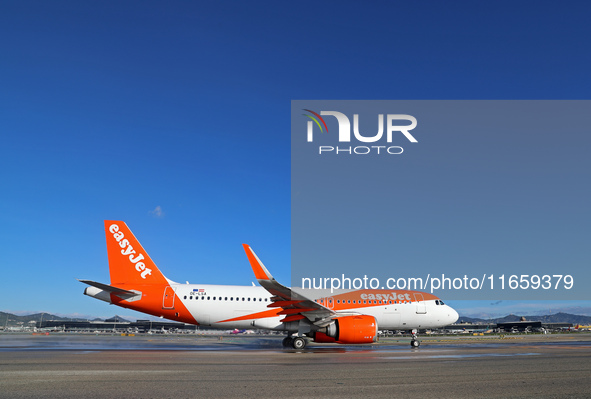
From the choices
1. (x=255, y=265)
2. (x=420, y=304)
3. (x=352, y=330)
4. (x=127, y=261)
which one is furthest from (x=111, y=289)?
Answer: (x=420, y=304)

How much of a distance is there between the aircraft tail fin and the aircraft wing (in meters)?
6.73

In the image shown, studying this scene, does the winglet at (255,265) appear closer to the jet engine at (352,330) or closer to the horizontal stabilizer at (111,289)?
the jet engine at (352,330)

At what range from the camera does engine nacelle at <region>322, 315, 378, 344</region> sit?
1970 cm

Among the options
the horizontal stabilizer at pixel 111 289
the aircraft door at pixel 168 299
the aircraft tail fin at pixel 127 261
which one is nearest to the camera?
the horizontal stabilizer at pixel 111 289

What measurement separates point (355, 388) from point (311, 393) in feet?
3.77

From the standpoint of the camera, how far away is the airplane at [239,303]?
2109 cm

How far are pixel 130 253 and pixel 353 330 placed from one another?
1292 centimetres

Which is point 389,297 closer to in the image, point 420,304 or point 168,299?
point 420,304

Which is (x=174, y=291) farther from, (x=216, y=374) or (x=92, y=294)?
(x=216, y=374)

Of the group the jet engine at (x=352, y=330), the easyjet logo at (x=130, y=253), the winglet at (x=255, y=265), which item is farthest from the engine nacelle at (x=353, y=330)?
the easyjet logo at (x=130, y=253)

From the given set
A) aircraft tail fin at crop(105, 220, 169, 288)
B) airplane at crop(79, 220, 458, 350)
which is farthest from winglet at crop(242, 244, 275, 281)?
aircraft tail fin at crop(105, 220, 169, 288)

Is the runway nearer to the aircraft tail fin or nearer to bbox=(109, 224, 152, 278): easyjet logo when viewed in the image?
the aircraft tail fin

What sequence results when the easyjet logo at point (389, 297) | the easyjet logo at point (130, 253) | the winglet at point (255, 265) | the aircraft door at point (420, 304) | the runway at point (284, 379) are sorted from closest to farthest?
1. the runway at point (284, 379)
2. the winglet at point (255, 265)
3. the easyjet logo at point (130, 253)
4. the easyjet logo at point (389, 297)
5. the aircraft door at point (420, 304)

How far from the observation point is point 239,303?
2303cm
